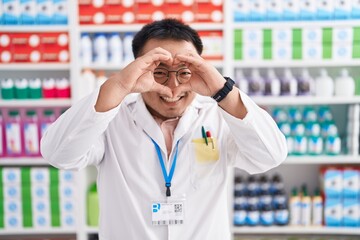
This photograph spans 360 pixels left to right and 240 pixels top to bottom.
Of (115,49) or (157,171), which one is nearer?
(157,171)

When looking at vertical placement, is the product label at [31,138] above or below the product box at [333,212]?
above

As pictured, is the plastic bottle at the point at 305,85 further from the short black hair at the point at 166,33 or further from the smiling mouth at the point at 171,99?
the smiling mouth at the point at 171,99

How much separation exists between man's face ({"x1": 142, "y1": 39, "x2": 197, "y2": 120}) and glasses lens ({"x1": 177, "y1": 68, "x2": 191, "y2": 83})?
0.6 inches

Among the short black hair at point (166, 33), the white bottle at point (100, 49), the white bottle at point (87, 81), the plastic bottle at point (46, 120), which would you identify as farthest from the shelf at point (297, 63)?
the short black hair at point (166, 33)

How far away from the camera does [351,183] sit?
348cm

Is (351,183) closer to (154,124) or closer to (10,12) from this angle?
(154,124)

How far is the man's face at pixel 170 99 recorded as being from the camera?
1.54 meters

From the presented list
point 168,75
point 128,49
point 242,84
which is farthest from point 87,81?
point 168,75

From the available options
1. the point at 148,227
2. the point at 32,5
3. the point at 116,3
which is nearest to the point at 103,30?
the point at 116,3

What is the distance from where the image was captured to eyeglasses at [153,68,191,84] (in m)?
1.54

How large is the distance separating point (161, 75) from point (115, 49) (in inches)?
74.4

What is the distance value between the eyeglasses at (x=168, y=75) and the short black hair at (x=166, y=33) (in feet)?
0.41

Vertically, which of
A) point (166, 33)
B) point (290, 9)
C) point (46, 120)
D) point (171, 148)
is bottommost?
point (171, 148)

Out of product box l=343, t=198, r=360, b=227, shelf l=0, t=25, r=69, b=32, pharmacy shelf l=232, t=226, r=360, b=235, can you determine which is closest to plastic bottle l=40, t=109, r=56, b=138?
shelf l=0, t=25, r=69, b=32
